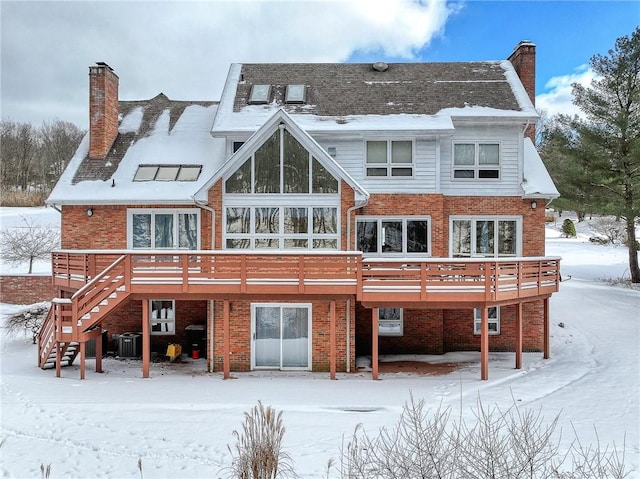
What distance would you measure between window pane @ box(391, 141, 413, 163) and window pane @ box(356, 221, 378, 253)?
225 cm

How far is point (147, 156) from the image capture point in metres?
16.2

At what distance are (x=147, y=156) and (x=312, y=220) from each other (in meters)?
6.90

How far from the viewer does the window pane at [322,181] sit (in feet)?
44.7

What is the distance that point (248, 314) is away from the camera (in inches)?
530

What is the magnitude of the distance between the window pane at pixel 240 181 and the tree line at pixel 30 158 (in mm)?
42555

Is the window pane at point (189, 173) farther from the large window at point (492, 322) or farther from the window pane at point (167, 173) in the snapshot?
the large window at point (492, 322)

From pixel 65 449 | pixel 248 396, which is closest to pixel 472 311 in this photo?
pixel 248 396

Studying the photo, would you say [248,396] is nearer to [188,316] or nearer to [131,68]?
[188,316]

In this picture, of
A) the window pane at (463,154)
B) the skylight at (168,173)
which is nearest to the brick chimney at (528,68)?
the window pane at (463,154)

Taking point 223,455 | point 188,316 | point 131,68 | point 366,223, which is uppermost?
point 131,68

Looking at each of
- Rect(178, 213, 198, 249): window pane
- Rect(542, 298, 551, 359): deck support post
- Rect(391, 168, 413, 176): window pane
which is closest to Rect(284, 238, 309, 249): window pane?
Rect(178, 213, 198, 249): window pane

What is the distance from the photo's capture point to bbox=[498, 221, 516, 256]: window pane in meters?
15.6

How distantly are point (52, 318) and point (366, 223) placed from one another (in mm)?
9862

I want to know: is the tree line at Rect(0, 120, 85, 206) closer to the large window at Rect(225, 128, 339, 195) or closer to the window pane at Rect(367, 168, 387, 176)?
the large window at Rect(225, 128, 339, 195)
